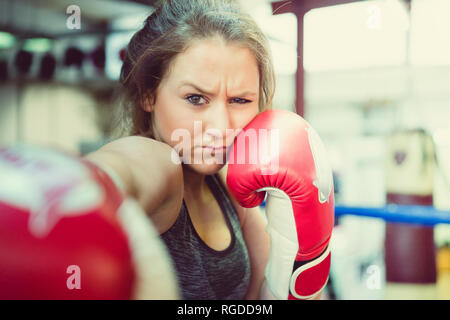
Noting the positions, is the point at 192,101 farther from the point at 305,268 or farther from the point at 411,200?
the point at 411,200

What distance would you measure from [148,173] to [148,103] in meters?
0.18

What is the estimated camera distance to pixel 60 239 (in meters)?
0.35

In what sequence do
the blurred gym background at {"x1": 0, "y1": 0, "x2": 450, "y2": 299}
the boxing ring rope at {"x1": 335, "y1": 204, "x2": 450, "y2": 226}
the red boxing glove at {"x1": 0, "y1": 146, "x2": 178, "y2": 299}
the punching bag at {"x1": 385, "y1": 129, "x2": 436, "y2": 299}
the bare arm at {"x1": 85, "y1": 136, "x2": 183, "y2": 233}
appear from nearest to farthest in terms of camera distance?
the red boxing glove at {"x1": 0, "y1": 146, "x2": 178, "y2": 299} → the bare arm at {"x1": 85, "y1": 136, "x2": 183, "y2": 233} → the blurred gym background at {"x1": 0, "y1": 0, "x2": 450, "y2": 299} → the boxing ring rope at {"x1": 335, "y1": 204, "x2": 450, "y2": 226} → the punching bag at {"x1": 385, "y1": 129, "x2": 436, "y2": 299}

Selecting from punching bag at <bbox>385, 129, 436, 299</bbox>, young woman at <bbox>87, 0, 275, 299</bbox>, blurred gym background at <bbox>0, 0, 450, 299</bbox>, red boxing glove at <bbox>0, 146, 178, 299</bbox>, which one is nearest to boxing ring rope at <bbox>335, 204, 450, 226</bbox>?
blurred gym background at <bbox>0, 0, 450, 299</bbox>

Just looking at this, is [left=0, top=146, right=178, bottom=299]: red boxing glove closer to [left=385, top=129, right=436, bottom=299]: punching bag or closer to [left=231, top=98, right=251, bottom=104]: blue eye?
[left=231, top=98, right=251, bottom=104]: blue eye

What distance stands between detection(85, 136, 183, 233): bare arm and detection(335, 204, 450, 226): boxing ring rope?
0.75 m

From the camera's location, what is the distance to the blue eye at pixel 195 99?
61 cm

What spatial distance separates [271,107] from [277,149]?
14 centimetres

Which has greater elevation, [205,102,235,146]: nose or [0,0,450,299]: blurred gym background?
[0,0,450,299]: blurred gym background

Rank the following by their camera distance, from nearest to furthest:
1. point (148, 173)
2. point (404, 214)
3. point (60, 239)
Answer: point (60, 239), point (148, 173), point (404, 214)

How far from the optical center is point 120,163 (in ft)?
1.54

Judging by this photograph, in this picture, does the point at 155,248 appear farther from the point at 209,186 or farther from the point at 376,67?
the point at 376,67

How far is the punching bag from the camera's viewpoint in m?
1.53

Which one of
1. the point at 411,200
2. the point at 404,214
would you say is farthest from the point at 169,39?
the point at 411,200
